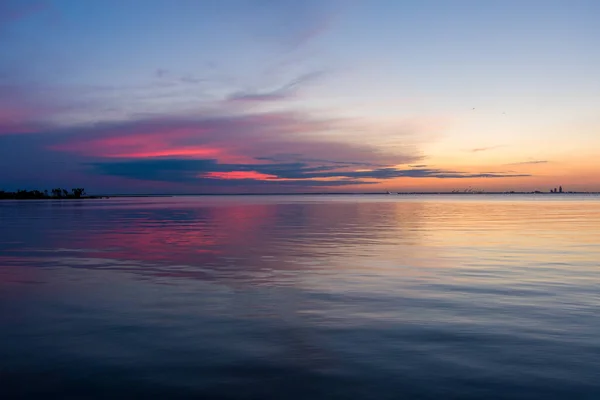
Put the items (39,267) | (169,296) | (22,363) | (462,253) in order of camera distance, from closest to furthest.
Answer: (22,363) < (169,296) < (39,267) < (462,253)

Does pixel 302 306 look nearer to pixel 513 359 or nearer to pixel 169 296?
pixel 169 296

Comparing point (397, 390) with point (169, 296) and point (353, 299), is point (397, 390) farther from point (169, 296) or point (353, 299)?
point (169, 296)

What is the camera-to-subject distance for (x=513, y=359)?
400 inches

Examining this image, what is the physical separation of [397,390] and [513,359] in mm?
2961

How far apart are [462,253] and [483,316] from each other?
14354 mm

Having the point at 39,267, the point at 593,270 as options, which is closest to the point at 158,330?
the point at 39,267

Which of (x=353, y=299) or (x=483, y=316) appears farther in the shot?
(x=353, y=299)

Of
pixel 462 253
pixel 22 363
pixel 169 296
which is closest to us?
pixel 22 363

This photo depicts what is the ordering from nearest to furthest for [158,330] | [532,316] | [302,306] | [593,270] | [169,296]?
[158,330]
[532,316]
[302,306]
[169,296]
[593,270]

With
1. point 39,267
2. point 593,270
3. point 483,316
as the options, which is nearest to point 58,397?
point 483,316

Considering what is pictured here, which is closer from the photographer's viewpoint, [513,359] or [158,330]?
[513,359]

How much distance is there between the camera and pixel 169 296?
53.9ft

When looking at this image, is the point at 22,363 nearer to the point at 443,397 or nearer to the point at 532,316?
the point at 443,397

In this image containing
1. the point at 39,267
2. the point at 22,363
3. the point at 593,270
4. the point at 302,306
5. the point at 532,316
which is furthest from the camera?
the point at 39,267
